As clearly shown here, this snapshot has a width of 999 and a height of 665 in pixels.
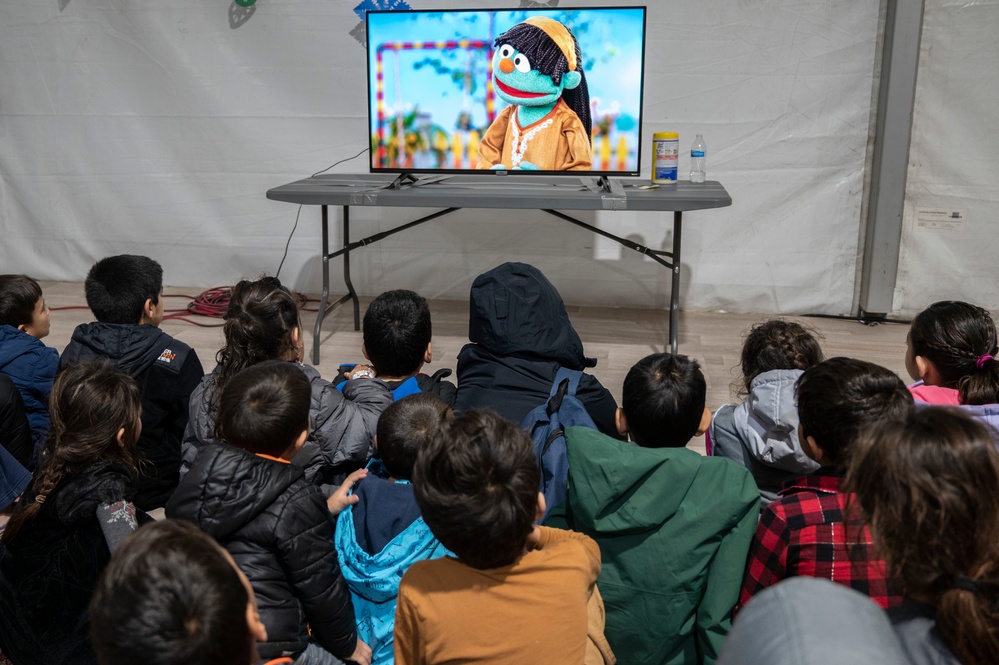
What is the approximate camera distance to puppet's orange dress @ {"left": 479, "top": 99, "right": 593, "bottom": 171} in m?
3.86

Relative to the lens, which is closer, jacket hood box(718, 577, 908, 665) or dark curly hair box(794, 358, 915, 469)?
jacket hood box(718, 577, 908, 665)

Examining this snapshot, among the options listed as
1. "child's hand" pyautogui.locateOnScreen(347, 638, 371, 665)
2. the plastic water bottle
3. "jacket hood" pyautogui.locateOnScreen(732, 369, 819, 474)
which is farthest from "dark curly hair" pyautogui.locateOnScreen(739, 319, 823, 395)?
the plastic water bottle

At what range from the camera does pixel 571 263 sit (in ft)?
15.0

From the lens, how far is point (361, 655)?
5.25 ft

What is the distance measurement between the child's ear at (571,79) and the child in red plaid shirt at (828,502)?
258 cm

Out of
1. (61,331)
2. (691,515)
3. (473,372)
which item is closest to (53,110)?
(61,331)

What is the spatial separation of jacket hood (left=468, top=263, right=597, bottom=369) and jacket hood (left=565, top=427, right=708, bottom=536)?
0.73m

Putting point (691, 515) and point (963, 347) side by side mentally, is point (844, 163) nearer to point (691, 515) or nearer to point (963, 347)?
point (963, 347)

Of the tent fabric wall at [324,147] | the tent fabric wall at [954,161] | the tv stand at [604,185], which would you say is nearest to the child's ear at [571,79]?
the tv stand at [604,185]

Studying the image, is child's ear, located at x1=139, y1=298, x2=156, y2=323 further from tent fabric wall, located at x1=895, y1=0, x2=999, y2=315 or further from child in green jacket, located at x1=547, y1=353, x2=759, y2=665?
tent fabric wall, located at x1=895, y1=0, x2=999, y2=315

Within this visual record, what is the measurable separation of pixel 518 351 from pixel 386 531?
760mm

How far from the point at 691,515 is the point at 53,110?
4547mm

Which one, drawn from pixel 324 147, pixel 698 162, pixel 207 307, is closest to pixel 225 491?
pixel 698 162

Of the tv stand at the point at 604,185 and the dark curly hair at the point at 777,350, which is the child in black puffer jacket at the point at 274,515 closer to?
the dark curly hair at the point at 777,350
